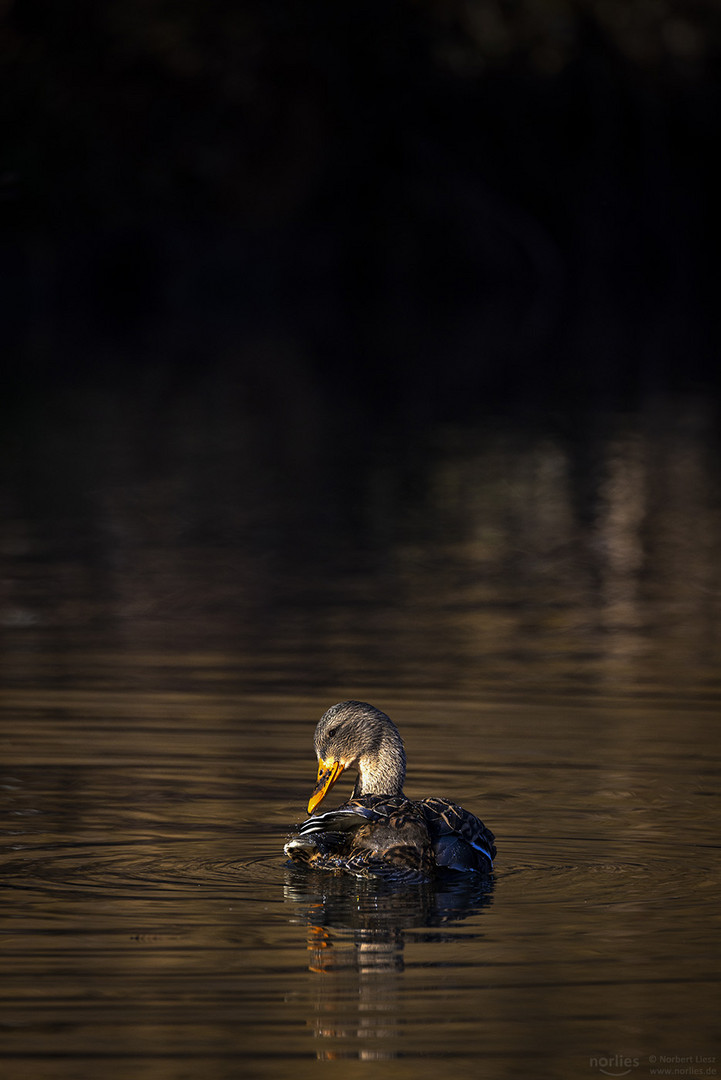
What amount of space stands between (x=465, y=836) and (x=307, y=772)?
1.82m

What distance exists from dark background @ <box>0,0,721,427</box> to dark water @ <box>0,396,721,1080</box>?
27.2m

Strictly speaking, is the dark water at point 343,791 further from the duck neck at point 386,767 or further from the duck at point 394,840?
the duck neck at point 386,767

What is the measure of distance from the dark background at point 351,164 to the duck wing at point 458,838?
35542mm

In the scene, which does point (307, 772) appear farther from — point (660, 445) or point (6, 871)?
point (660, 445)

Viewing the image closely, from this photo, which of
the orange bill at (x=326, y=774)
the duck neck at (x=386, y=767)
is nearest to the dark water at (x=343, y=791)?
the orange bill at (x=326, y=774)

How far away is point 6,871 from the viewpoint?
24.4 feet

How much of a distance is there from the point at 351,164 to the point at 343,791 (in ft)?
148

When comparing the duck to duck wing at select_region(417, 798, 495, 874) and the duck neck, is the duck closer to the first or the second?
duck wing at select_region(417, 798, 495, 874)

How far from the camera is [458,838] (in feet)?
23.9

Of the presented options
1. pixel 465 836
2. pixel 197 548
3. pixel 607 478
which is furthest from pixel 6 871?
pixel 607 478

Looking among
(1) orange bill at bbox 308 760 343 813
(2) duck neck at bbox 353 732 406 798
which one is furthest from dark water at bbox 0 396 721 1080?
(2) duck neck at bbox 353 732 406 798

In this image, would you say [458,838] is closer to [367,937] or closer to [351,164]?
[367,937]

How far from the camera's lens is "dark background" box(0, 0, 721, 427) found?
49.3 m

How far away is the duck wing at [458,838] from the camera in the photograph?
7.29m
